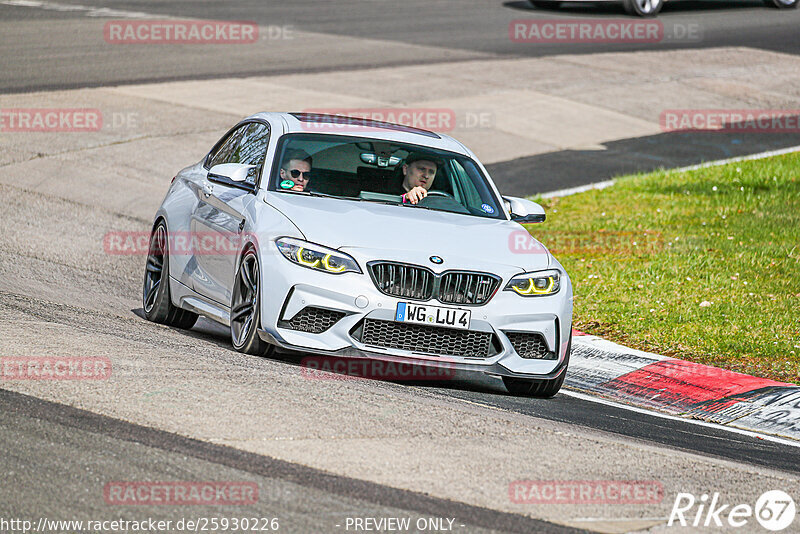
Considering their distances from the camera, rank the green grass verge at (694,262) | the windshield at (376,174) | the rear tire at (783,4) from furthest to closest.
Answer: the rear tire at (783,4)
the green grass verge at (694,262)
the windshield at (376,174)

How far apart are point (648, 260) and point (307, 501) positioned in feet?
26.7

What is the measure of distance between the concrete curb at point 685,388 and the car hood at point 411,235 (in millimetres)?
1372

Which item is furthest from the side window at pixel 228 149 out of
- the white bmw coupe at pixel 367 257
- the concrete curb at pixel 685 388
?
the concrete curb at pixel 685 388

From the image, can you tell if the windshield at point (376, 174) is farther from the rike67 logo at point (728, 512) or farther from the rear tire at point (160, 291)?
A: the rike67 logo at point (728, 512)

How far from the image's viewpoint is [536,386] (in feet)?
27.4

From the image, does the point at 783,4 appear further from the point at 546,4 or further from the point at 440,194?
the point at 440,194

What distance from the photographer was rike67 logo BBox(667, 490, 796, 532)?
211 inches

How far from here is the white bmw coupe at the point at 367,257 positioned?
7660 mm

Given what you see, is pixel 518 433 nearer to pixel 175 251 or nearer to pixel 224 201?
pixel 224 201

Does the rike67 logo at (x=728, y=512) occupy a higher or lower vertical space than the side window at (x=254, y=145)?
lower

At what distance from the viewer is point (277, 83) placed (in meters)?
21.6

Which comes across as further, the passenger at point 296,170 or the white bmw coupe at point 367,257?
the passenger at point 296,170

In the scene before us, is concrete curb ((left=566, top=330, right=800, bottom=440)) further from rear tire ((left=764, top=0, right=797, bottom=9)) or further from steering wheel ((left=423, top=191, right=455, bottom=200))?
rear tire ((left=764, top=0, right=797, bottom=9))

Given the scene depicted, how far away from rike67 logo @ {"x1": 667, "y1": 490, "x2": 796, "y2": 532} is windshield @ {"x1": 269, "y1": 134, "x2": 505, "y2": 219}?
365 cm
